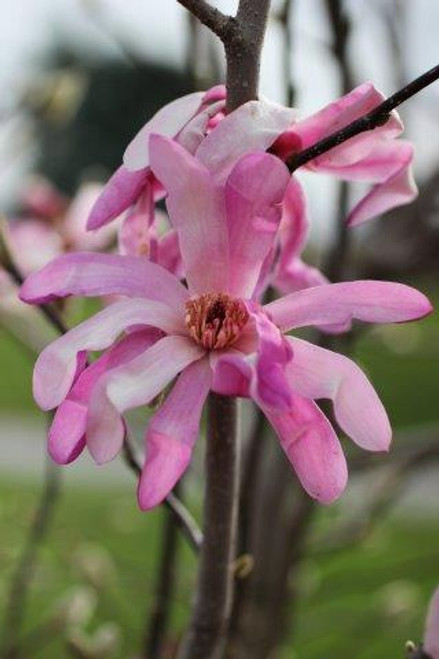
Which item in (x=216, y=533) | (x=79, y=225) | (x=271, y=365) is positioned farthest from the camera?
(x=79, y=225)

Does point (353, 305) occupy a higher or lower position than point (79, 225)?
higher

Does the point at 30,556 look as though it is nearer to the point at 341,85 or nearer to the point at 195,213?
the point at 341,85

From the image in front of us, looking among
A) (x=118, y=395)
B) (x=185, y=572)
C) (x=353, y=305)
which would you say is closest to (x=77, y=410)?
(x=118, y=395)

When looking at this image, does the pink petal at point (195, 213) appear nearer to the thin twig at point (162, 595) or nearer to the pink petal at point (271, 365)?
the pink petal at point (271, 365)

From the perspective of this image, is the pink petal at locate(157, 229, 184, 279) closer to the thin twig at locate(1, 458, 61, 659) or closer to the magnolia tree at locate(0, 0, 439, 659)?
the magnolia tree at locate(0, 0, 439, 659)

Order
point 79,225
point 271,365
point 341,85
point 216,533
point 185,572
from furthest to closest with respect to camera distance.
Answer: point 185,572 < point 79,225 < point 341,85 < point 216,533 < point 271,365

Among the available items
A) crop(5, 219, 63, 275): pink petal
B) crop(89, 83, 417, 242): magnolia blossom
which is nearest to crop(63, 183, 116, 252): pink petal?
crop(5, 219, 63, 275): pink petal

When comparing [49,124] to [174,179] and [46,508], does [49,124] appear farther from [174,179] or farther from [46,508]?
[174,179]
